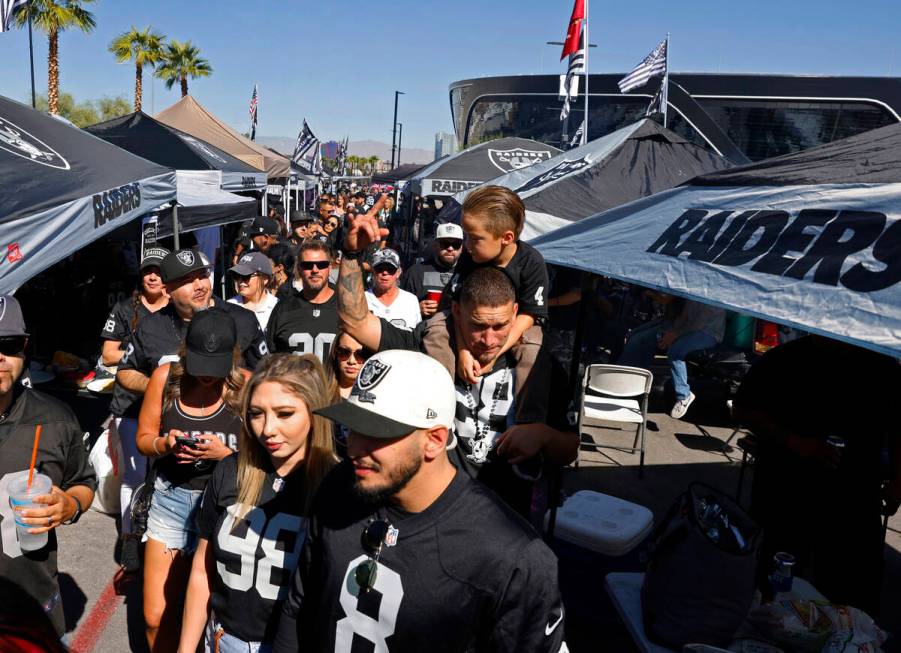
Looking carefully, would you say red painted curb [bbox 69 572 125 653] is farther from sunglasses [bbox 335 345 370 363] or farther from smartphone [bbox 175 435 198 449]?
sunglasses [bbox 335 345 370 363]

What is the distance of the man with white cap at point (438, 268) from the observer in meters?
6.73

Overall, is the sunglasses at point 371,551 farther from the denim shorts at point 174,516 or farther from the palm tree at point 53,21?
the palm tree at point 53,21

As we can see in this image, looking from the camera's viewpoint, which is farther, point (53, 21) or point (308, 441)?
point (53, 21)

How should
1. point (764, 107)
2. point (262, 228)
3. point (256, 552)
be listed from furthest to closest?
point (764, 107), point (262, 228), point (256, 552)

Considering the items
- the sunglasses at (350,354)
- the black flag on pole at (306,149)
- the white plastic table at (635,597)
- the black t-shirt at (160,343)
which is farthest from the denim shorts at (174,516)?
the black flag on pole at (306,149)

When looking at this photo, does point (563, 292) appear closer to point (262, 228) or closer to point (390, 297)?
point (390, 297)

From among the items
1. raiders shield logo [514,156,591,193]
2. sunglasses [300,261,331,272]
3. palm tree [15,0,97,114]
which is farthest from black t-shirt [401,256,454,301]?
palm tree [15,0,97,114]

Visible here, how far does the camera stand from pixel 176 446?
117 inches

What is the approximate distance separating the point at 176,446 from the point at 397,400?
5.07 ft

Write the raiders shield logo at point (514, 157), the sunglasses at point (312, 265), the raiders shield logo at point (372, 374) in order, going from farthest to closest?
the raiders shield logo at point (514, 157) → the sunglasses at point (312, 265) → the raiders shield logo at point (372, 374)

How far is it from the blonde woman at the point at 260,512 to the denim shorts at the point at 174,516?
0.55 meters

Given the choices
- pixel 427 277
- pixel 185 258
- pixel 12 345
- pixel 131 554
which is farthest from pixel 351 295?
pixel 427 277

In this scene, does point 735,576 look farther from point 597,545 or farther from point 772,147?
point 772,147

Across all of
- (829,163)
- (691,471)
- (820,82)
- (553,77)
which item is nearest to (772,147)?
(820,82)
